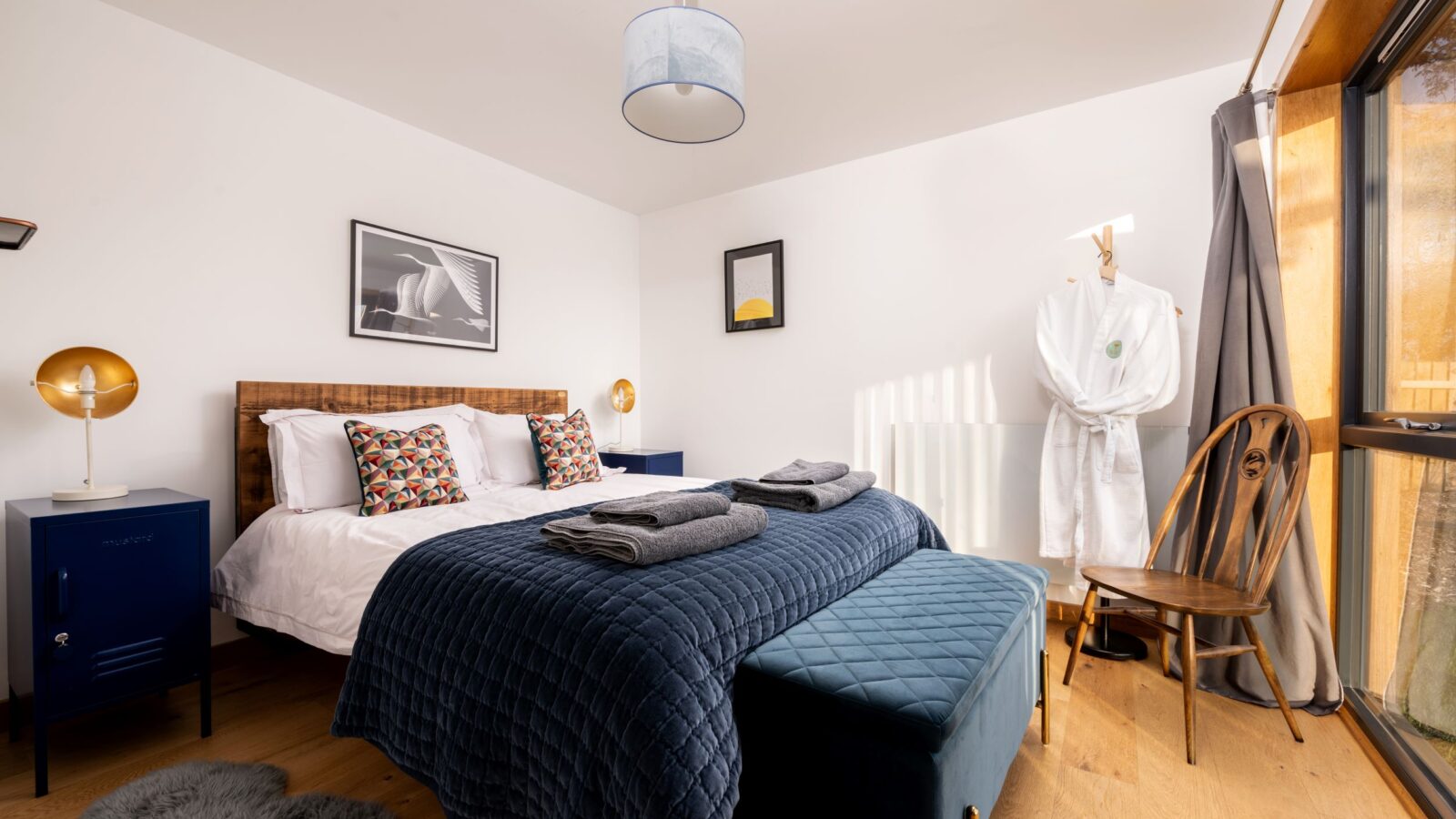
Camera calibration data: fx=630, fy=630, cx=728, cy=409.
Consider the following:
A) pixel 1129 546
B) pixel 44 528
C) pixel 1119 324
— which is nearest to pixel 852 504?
pixel 1129 546

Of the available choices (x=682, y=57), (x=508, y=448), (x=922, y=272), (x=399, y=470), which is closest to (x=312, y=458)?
(x=399, y=470)

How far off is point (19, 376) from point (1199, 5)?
170 inches

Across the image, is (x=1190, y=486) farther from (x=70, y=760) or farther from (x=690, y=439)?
(x=70, y=760)

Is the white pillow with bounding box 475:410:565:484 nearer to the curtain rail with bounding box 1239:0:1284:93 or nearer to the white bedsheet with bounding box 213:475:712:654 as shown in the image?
the white bedsheet with bounding box 213:475:712:654

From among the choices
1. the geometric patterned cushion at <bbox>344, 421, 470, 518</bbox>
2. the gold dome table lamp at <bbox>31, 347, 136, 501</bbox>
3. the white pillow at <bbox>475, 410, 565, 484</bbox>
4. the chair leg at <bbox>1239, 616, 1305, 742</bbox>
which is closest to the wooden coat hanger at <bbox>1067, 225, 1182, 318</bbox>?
the chair leg at <bbox>1239, 616, 1305, 742</bbox>

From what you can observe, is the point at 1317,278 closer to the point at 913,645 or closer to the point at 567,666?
the point at 913,645

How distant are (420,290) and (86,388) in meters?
1.46

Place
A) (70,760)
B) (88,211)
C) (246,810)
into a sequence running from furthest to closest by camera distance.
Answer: (88,211) → (70,760) → (246,810)

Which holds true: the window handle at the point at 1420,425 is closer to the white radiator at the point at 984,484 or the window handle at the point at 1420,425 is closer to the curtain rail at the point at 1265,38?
the white radiator at the point at 984,484

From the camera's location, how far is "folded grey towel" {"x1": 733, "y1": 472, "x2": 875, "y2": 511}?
216 centimetres

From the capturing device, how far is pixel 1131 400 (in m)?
2.59

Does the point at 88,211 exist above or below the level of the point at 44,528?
above

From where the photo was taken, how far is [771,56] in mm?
2627

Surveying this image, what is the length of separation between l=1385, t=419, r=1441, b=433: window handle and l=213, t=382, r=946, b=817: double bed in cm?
138
